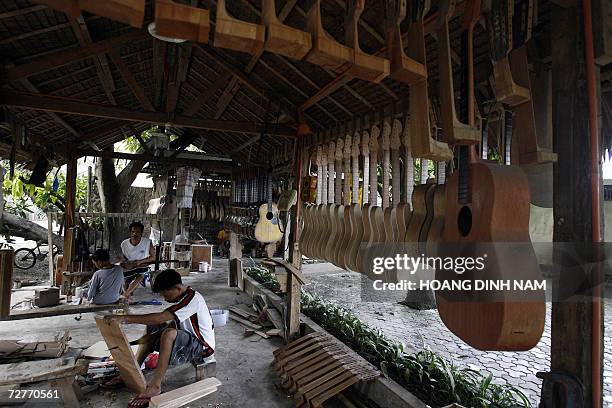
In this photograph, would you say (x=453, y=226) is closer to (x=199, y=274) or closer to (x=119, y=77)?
(x=119, y=77)

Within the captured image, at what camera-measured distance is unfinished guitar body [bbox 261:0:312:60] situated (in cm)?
100

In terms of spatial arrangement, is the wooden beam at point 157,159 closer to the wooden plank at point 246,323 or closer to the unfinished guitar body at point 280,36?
the wooden plank at point 246,323

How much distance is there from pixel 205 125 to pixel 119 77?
1682 mm

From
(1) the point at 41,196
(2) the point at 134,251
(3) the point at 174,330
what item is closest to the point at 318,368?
(3) the point at 174,330

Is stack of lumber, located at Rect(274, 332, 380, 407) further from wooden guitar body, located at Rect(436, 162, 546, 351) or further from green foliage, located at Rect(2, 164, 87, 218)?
green foliage, located at Rect(2, 164, 87, 218)

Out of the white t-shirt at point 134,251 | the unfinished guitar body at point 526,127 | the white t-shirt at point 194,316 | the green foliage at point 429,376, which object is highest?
the unfinished guitar body at point 526,127

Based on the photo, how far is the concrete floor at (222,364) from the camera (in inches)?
127

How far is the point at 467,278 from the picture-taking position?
1.32m

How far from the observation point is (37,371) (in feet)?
9.28

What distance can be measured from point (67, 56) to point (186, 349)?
3310 millimetres

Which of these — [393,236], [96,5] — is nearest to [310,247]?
→ [393,236]

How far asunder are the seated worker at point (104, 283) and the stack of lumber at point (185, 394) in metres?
→ 2.43

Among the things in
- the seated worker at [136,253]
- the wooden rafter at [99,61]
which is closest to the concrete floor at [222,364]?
the seated worker at [136,253]

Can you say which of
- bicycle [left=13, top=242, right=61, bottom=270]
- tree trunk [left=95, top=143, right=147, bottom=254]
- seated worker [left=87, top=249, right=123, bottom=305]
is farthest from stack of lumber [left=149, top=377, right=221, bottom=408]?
bicycle [left=13, top=242, right=61, bottom=270]
